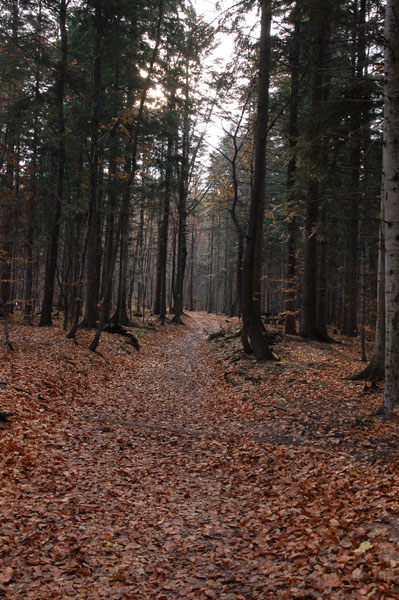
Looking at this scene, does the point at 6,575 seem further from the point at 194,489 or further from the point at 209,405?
the point at 209,405

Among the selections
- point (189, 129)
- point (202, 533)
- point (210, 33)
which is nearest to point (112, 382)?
point (202, 533)

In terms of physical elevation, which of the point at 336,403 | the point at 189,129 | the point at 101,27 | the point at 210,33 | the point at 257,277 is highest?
the point at 189,129

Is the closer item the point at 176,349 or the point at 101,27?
the point at 101,27

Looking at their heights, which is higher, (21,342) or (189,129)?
(189,129)

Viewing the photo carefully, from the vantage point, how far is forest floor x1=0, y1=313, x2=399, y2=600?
3469 mm

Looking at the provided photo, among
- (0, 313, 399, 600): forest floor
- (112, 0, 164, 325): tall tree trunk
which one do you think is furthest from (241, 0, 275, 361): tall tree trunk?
(112, 0, 164, 325): tall tree trunk

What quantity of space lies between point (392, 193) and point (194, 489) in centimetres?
553

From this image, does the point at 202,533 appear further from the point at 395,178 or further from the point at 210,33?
the point at 210,33

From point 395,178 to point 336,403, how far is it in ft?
15.3

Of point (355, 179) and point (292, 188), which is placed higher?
point (355, 179)

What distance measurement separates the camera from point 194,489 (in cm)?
537

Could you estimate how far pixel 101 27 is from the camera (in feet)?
43.4

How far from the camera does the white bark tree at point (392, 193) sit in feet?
20.8

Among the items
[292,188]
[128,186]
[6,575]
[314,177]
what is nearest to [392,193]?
[314,177]
